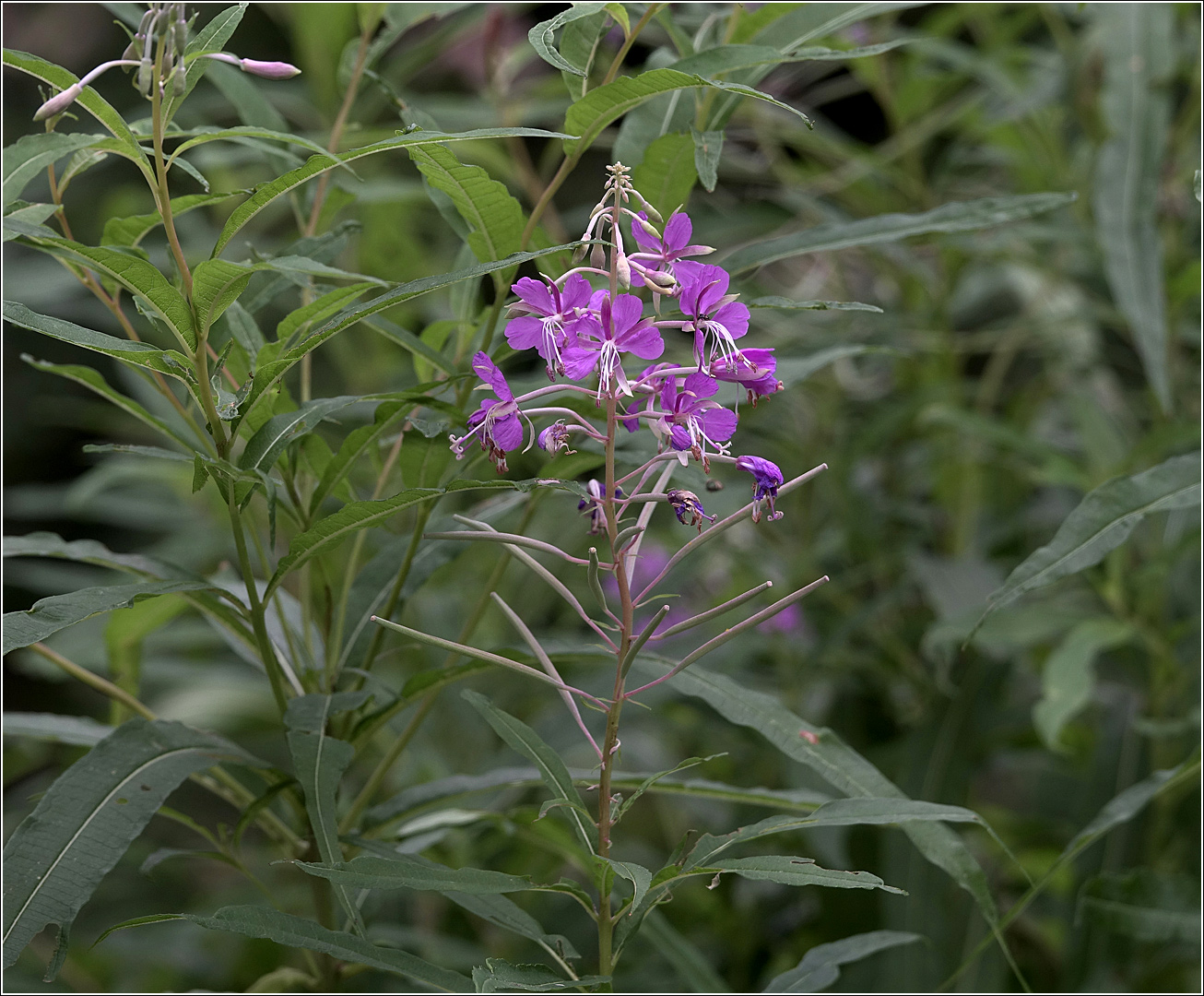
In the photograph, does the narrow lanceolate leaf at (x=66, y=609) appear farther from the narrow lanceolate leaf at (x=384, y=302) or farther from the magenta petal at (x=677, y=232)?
the magenta petal at (x=677, y=232)

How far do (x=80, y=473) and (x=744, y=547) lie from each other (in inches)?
88.3

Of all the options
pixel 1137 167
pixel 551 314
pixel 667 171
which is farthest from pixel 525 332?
pixel 1137 167

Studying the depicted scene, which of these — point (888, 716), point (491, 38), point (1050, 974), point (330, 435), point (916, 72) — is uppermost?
point (491, 38)

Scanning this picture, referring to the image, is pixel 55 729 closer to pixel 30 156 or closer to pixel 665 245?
pixel 30 156

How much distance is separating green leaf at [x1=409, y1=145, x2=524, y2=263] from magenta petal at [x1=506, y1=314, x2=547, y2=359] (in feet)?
0.33

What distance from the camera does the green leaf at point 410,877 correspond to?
1.89 ft

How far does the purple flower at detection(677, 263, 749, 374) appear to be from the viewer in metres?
0.56

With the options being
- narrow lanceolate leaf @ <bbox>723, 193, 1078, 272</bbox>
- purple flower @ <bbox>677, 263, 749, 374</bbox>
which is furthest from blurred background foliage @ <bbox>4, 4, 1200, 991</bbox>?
purple flower @ <bbox>677, 263, 749, 374</bbox>

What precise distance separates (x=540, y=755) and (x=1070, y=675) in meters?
0.64

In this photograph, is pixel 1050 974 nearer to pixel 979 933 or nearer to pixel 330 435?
pixel 979 933

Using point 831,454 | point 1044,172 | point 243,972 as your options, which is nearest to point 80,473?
point 243,972

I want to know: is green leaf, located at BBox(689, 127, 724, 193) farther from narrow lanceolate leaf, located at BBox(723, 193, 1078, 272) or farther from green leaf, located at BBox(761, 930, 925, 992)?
green leaf, located at BBox(761, 930, 925, 992)

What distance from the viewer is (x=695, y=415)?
576mm

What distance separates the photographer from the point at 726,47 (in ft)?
2.14
